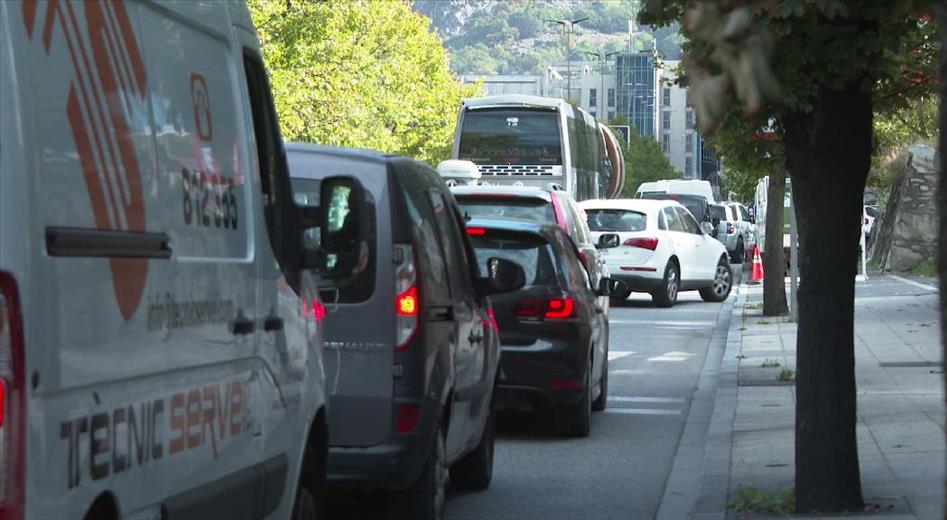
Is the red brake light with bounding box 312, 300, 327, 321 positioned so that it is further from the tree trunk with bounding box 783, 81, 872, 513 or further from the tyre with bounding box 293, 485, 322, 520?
the tree trunk with bounding box 783, 81, 872, 513

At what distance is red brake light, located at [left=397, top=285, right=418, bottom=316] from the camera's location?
7875mm

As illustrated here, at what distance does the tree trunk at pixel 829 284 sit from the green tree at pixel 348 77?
1343 inches

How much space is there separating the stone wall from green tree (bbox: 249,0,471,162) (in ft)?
49.5

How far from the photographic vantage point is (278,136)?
20.8 feet

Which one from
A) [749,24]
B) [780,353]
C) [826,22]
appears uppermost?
[826,22]

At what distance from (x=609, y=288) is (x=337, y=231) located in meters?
7.05

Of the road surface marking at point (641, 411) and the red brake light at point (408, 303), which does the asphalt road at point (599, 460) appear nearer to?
the road surface marking at point (641, 411)

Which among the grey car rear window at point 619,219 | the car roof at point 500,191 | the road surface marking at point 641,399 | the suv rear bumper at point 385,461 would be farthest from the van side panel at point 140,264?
the grey car rear window at point 619,219

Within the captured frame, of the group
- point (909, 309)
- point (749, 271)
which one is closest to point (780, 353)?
point (909, 309)

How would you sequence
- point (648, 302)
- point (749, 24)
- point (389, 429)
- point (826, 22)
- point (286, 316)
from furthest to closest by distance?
1. point (648, 302)
2. point (826, 22)
3. point (389, 429)
4. point (286, 316)
5. point (749, 24)

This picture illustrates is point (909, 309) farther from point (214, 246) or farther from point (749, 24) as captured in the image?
point (749, 24)

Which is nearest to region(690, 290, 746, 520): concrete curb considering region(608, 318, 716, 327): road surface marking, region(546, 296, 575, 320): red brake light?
region(546, 296, 575, 320): red brake light

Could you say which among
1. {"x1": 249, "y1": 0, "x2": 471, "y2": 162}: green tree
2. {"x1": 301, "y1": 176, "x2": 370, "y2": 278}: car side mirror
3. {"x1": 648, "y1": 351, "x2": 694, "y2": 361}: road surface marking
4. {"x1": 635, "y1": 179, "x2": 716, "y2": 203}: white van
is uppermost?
{"x1": 249, "y1": 0, "x2": 471, "y2": 162}: green tree

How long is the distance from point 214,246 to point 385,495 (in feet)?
10.2
